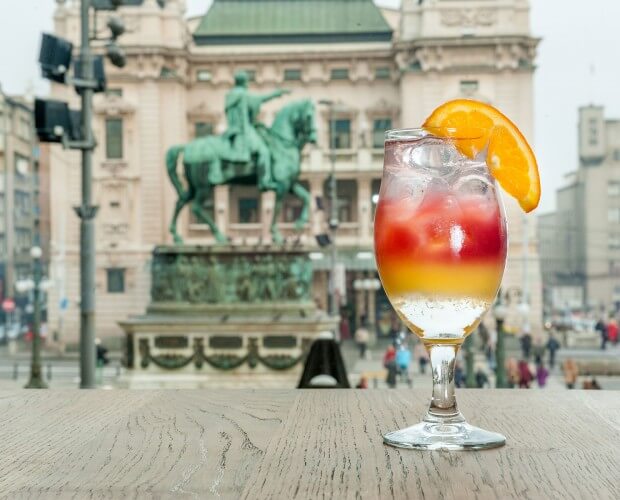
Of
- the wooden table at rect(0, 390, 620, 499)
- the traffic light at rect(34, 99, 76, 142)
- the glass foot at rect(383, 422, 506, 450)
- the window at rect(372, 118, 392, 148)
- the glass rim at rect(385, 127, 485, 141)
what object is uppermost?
the window at rect(372, 118, 392, 148)

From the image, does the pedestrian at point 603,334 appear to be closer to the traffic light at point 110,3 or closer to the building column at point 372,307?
the building column at point 372,307

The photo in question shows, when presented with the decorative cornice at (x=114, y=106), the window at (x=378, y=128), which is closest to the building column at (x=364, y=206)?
the window at (x=378, y=128)

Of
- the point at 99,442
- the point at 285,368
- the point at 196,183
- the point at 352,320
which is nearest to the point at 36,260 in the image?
the point at 196,183

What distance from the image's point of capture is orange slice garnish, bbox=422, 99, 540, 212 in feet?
5.56

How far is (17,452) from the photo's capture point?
1536 millimetres

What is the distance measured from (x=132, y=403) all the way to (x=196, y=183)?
61.7ft

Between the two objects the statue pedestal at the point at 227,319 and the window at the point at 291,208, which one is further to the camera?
the window at the point at 291,208

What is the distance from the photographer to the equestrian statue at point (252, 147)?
778 inches

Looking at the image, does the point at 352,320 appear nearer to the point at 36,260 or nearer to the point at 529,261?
the point at 529,261

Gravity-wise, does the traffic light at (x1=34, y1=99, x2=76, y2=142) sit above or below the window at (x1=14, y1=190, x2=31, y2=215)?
below

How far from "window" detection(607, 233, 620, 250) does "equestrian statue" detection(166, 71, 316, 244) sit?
5349cm

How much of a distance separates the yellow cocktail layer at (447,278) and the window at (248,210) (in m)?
49.0

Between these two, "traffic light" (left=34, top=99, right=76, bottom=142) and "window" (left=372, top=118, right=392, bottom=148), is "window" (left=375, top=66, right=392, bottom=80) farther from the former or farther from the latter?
"traffic light" (left=34, top=99, right=76, bottom=142)

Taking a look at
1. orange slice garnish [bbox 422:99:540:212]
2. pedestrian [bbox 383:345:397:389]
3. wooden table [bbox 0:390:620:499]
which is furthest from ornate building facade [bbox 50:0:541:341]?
orange slice garnish [bbox 422:99:540:212]
